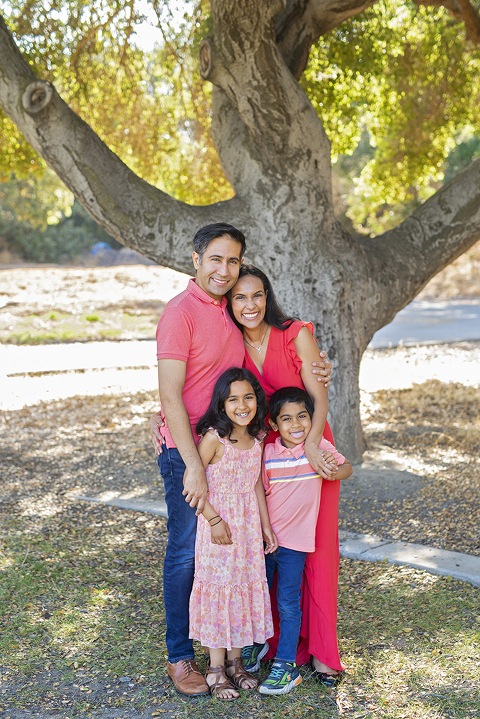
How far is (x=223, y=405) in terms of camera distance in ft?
8.63

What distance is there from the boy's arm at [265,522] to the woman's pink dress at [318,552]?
0.67ft

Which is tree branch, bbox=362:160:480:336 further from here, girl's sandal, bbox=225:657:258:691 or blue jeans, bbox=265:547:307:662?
girl's sandal, bbox=225:657:258:691

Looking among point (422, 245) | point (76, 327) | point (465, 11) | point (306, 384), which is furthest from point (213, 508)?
point (76, 327)

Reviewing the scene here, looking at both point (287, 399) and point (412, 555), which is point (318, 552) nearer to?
point (287, 399)

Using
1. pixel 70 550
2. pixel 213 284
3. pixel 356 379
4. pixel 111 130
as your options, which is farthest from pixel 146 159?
pixel 213 284

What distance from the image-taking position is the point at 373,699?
104 inches

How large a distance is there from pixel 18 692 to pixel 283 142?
4.09 meters

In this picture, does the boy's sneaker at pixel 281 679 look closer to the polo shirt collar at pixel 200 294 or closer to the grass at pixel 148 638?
the grass at pixel 148 638

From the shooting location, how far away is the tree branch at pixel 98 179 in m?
5.01

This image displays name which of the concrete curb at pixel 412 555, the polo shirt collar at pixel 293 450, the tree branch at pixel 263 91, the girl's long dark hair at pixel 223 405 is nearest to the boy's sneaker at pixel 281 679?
the polo shirt collar at pixel 293 450

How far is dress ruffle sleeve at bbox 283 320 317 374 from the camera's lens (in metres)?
2.77

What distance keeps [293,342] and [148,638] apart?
159 centimetres

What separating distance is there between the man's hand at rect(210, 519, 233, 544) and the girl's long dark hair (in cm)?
35

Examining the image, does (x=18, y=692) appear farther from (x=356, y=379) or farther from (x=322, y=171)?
(x=322, y=171)
